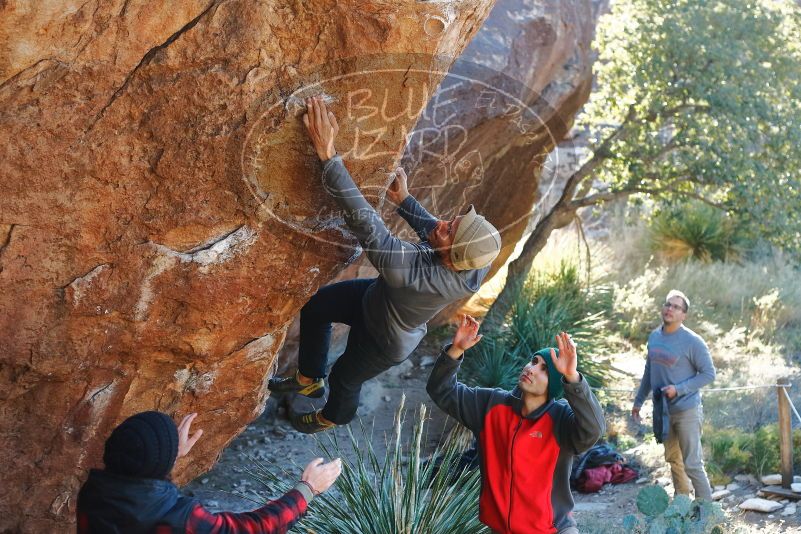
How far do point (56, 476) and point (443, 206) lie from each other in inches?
166

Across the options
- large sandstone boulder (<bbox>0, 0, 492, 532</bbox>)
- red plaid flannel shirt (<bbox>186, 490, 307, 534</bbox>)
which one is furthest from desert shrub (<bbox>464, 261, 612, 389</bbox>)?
red plaid flannel shirt (<bbox>186, 490, 307, 534</bbox>)

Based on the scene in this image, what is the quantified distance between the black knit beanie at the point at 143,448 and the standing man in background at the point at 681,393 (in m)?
4.12

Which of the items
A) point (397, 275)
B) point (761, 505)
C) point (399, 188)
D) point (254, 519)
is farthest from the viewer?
point (761, 505)

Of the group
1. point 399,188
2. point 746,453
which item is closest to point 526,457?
point 399,188

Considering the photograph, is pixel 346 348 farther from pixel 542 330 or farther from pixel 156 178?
pixel 542 330

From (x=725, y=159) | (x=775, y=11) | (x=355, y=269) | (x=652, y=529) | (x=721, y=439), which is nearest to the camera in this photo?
(x=652, y=529)

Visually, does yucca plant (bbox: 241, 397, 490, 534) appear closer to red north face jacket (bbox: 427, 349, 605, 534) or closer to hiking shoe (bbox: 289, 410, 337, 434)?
hiking shoe (bbox: 289, 410, 337, 434)

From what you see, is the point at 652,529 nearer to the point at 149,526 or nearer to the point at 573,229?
the point at 149,526

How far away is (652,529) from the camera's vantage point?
5.04 metres

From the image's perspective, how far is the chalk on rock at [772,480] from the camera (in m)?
7.55

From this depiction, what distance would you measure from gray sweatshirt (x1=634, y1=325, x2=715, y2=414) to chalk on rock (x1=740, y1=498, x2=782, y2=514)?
116 centimetres

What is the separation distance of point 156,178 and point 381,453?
4644 mm

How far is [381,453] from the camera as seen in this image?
8320 mm

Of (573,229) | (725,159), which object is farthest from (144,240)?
(573,229)
